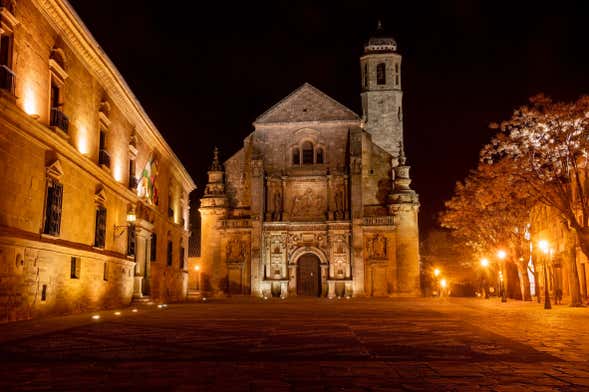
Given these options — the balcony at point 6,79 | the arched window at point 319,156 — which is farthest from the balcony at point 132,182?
the arched window at point 319,156

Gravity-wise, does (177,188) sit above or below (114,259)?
above

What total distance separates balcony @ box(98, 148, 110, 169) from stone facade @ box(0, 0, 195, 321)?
46mm

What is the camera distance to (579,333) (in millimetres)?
12445

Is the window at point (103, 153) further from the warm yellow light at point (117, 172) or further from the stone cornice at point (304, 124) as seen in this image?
the stone cornice at point (304, 124)

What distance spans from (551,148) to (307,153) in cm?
2321

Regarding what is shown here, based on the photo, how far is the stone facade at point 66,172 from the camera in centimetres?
1467

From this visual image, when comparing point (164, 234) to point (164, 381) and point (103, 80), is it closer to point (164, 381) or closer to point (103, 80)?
point (103, 80)

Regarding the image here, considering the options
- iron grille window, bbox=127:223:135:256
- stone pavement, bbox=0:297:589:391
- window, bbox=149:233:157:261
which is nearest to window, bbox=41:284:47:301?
stone pavement, bbox=0:297:589:391

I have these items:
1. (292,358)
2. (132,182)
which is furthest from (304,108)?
(292,358)

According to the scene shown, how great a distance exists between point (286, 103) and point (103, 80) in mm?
23652

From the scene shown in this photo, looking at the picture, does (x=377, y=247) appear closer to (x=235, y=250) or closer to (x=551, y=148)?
(x=235, y=250)

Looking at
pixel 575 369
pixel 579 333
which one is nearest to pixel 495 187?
pixel 579 333

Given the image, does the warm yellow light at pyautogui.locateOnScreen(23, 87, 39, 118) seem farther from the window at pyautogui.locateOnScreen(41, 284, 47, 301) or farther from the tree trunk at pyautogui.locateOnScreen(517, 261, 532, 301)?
the tree trunk at pyautogui.locateOnScreen(517, 261, 532, 301)

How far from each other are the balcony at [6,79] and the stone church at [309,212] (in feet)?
95.5
